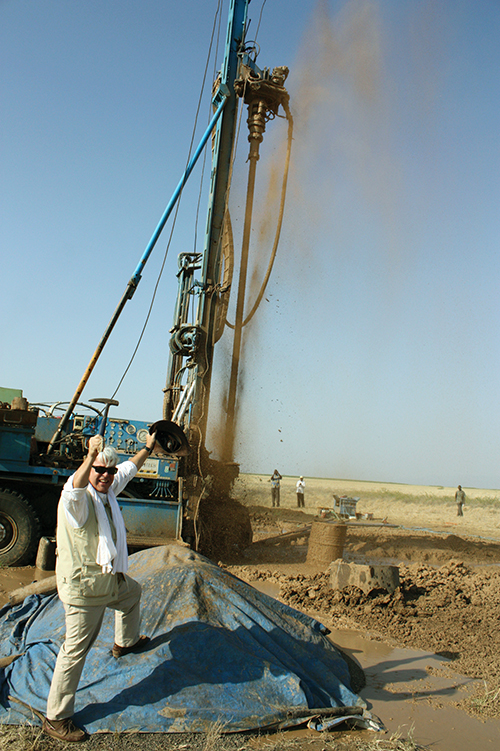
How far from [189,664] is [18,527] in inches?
231

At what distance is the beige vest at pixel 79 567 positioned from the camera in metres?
3.55

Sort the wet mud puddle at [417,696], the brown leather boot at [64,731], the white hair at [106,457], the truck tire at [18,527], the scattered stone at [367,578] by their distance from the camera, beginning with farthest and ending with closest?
the truck tire at [18,527], the scattered stone at [367,578], the wet mud puddle at [417,696], the white hair at [106,457], the brown leather boot at [64,731]


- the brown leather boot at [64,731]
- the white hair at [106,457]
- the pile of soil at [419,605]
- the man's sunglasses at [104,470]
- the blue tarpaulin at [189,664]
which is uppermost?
the white hair at [106,457]

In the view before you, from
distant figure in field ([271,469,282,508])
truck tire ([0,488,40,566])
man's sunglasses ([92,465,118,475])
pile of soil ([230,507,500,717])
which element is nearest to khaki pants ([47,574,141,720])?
man's sunglasses ([92,465,118,475])

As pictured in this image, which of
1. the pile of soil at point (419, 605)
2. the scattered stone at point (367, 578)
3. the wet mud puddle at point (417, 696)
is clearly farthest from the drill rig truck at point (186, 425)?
the wet mud puddle at point (417, 696)

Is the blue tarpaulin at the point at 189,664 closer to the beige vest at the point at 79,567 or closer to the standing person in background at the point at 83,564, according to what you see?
the standing person in background at the point at 83,564

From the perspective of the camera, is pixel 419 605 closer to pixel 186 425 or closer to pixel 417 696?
pixel 417 696

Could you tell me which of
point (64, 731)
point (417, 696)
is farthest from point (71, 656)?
point (417, 696)

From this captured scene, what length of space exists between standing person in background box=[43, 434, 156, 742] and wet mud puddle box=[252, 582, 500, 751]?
152cm

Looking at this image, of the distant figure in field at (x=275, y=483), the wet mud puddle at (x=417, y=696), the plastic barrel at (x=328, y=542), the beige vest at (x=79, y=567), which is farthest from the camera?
the distant figure in field at (x=275, y=483)

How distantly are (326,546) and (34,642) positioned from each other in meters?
7.01

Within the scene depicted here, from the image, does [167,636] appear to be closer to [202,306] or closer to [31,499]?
[31,499]

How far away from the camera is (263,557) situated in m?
11.4

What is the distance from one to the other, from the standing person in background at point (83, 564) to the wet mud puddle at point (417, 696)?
4.98ft
